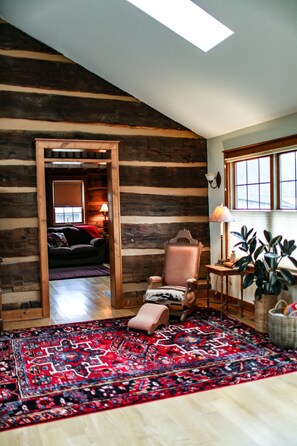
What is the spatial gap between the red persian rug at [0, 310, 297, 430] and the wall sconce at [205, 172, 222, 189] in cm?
215

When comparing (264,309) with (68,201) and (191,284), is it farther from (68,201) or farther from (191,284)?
(68,201)

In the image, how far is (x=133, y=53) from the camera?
5.48 meters

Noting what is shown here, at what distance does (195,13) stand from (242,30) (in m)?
0.65

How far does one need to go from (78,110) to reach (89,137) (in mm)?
398

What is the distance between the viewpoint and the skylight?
456cm

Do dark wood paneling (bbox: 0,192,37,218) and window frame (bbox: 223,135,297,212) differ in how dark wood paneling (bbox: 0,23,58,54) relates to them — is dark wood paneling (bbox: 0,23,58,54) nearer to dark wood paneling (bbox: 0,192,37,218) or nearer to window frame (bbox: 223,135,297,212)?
dark wood paneling (bbox: 0,192,37,218)

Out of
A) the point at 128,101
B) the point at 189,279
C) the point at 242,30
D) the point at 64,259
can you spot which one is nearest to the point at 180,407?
the point at 189,279

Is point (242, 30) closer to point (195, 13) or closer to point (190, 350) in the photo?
point (195, 13)

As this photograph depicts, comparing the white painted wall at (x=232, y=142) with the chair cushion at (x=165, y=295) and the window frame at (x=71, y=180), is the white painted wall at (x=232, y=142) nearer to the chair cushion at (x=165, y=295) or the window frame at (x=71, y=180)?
the chair cushion at (x=165, y=295)

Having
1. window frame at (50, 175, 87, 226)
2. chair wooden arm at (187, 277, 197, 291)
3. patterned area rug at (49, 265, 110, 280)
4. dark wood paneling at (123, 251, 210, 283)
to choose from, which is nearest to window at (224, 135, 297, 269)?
chair wooden arm at (187, 277, 197, 291)

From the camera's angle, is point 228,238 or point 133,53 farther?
point 228,238

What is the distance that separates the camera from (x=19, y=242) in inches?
243

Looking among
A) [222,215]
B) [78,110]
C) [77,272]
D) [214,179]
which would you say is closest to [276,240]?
[222,215]

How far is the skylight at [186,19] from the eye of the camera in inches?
179
